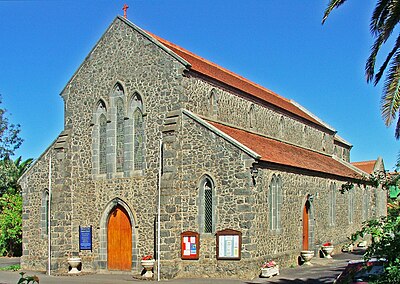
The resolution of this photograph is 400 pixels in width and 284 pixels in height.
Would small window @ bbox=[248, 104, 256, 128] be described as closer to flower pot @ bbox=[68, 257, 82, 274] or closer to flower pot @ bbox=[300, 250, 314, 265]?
flower pot @ bbox=[300, 250, 314, 265]

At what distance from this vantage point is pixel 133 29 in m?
24.7

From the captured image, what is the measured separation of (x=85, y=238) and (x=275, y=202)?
8.75 m

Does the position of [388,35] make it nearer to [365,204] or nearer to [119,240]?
[119,240]

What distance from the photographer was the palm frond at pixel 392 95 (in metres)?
14.1

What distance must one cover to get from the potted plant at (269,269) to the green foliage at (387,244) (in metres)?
12.7

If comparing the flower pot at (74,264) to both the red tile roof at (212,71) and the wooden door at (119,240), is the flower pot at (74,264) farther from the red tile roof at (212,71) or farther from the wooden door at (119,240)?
the red tile roof at (212,71)

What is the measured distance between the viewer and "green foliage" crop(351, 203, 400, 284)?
331 inches

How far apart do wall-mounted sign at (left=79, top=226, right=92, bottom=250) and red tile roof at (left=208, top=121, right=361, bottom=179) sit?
294 inches

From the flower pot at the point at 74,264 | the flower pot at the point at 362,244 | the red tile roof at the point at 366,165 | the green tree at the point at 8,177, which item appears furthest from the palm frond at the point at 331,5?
the red tile roof at the point at 366,165

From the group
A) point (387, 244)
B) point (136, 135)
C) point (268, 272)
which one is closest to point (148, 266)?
point (268, 272)

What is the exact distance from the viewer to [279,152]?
27.1 m

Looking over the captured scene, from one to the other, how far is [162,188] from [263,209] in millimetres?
4184

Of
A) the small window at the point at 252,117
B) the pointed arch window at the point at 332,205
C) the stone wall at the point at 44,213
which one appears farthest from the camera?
the pointed arch window at the point at 332,205

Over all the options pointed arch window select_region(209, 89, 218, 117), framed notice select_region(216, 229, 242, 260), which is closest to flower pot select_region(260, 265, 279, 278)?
framed notice select_region(216, 229, 242, 260)
